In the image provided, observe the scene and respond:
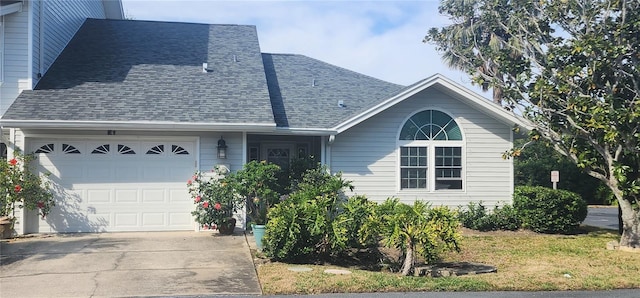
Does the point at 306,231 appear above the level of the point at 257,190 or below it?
below

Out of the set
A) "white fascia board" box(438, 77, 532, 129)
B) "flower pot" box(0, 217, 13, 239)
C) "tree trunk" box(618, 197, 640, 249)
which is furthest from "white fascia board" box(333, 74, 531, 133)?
→ "flower pot" box(0, 217, 13, 239)

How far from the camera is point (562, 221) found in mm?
13727

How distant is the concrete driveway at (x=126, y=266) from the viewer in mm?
7371

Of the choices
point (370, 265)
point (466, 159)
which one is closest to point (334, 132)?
point (466, 159)

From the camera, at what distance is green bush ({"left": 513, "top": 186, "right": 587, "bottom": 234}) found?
13.7 metres

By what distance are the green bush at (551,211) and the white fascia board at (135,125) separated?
266 inches

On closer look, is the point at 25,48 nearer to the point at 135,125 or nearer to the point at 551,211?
the point at 135,125

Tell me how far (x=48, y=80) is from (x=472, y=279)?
35.1 feet

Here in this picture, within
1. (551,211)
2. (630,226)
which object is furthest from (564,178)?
(630,226)

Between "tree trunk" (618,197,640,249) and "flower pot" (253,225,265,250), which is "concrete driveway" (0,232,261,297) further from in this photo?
"tree trunk" (618,197,640,249)

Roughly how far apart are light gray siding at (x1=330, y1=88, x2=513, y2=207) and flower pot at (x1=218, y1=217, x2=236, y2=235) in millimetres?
2994

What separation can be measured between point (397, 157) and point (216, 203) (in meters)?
4.81

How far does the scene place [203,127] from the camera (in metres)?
12.3

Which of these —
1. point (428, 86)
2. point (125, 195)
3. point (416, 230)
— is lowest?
point (416, 230)
